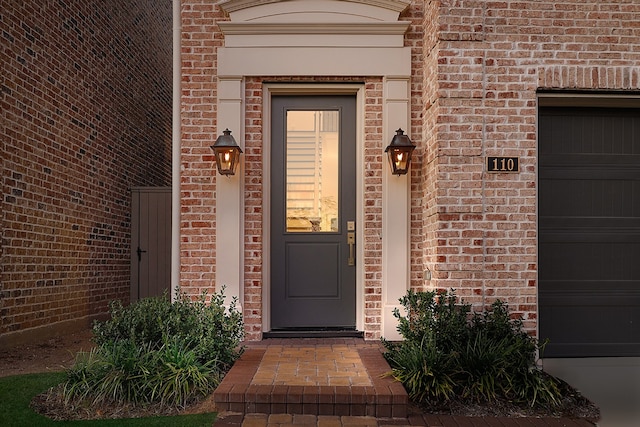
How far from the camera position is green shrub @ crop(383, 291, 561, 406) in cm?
396

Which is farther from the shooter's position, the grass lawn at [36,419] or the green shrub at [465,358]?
the green shrub at [465,358]

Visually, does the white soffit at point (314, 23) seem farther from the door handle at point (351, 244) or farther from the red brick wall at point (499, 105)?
the door handle at point (351, 244)

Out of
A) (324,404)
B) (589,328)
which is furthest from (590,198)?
(324,404)

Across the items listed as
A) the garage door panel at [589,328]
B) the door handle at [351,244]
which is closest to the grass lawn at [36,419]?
the door handle at [351,244]

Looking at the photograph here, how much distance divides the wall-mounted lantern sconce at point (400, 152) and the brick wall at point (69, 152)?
4047 mm

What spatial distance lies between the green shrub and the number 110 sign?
1.20 meters

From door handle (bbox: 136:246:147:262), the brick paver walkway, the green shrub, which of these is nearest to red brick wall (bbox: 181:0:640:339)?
the green shrub

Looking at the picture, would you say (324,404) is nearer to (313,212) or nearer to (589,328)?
(313,212)

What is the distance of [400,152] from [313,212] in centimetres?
111

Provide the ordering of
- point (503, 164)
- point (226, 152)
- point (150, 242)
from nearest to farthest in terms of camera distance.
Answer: point (503, 164)
point (226, 152)
point (150, 242)

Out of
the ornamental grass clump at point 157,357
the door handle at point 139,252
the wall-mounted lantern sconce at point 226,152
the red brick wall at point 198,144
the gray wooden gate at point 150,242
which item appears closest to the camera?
the ornamental grass clump at point 157,357

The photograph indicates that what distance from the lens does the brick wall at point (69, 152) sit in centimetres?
588

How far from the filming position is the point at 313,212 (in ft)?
18.6

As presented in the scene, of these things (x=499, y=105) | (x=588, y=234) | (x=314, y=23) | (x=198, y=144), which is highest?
(x=314, y=23)
